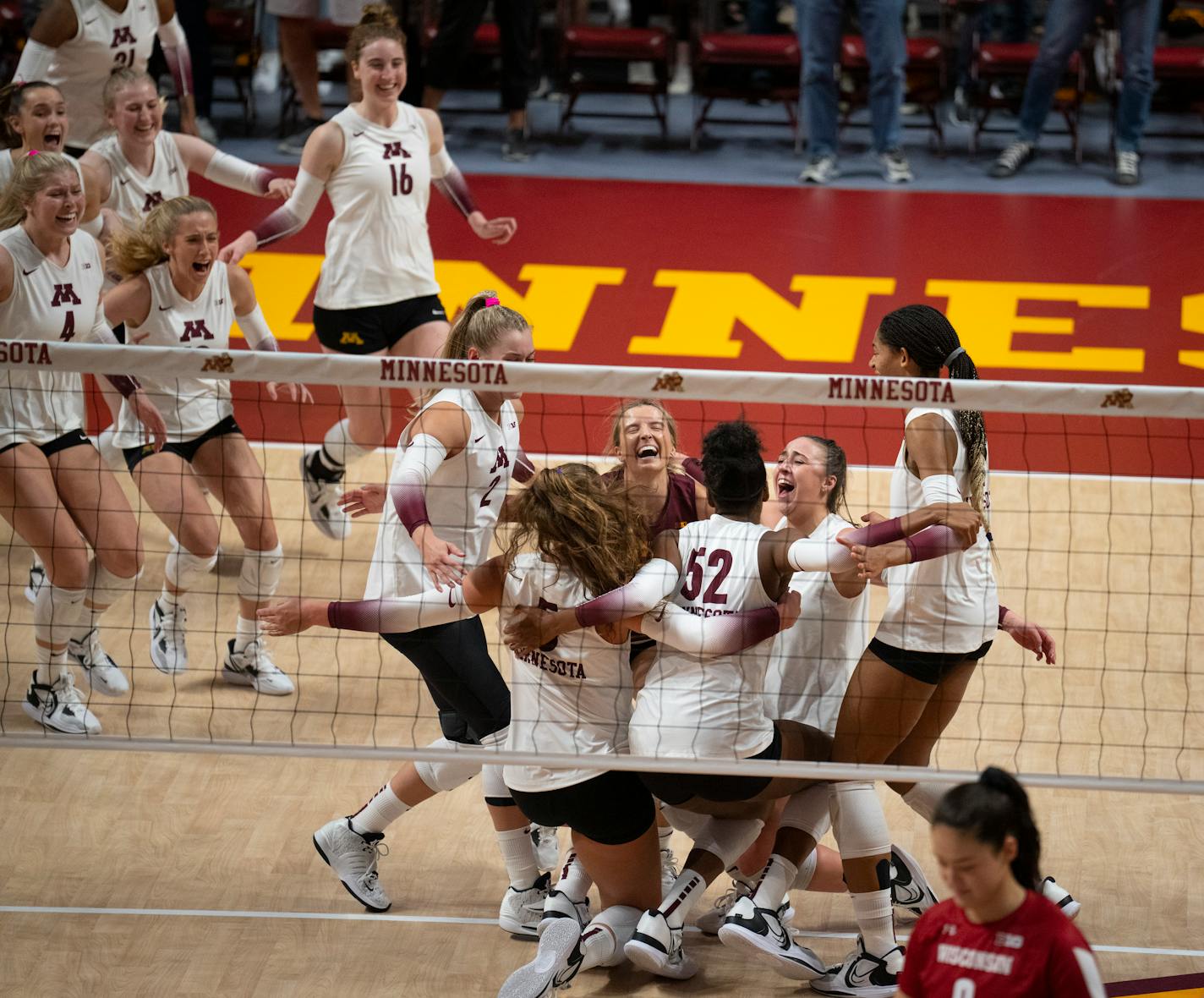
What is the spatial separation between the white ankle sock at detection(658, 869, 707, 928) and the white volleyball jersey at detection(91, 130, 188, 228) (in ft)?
13.3

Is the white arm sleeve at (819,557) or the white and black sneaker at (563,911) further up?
the white arm sleeve at (819,557)

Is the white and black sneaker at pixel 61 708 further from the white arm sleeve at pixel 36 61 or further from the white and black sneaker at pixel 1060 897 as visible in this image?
the white arm sleeve at pixel 36 61

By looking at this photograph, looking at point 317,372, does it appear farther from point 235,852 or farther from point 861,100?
point 861,100

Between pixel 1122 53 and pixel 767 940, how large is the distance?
330 inches

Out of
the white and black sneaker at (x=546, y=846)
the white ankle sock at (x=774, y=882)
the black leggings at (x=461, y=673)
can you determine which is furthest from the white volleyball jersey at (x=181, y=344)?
the white ankle sock at (x=774, y=882)

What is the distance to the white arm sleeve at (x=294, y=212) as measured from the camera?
698 centimetres

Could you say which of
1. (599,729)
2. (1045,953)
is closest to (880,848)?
(599,729)

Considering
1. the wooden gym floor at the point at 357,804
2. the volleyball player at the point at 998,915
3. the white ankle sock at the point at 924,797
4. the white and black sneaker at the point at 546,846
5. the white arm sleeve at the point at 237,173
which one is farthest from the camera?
the white arm sleeve at the point at 237,173

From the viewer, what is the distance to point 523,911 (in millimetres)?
4699

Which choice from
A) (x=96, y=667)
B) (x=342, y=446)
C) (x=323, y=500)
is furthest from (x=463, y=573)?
(x=323, y=500)

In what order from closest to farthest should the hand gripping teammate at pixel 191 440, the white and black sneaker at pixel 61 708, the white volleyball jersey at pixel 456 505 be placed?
the white volleyball jersey at pixel 456 505 → the white and black sneaker at pixel 61 708 → the hand gripping teammate at pixel 191 440

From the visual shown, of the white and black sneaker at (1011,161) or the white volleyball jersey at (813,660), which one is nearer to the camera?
the white volleyball jersey at (813,660)

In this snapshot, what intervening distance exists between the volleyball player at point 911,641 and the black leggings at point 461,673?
3.32ft

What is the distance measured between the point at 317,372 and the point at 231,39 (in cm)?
874
